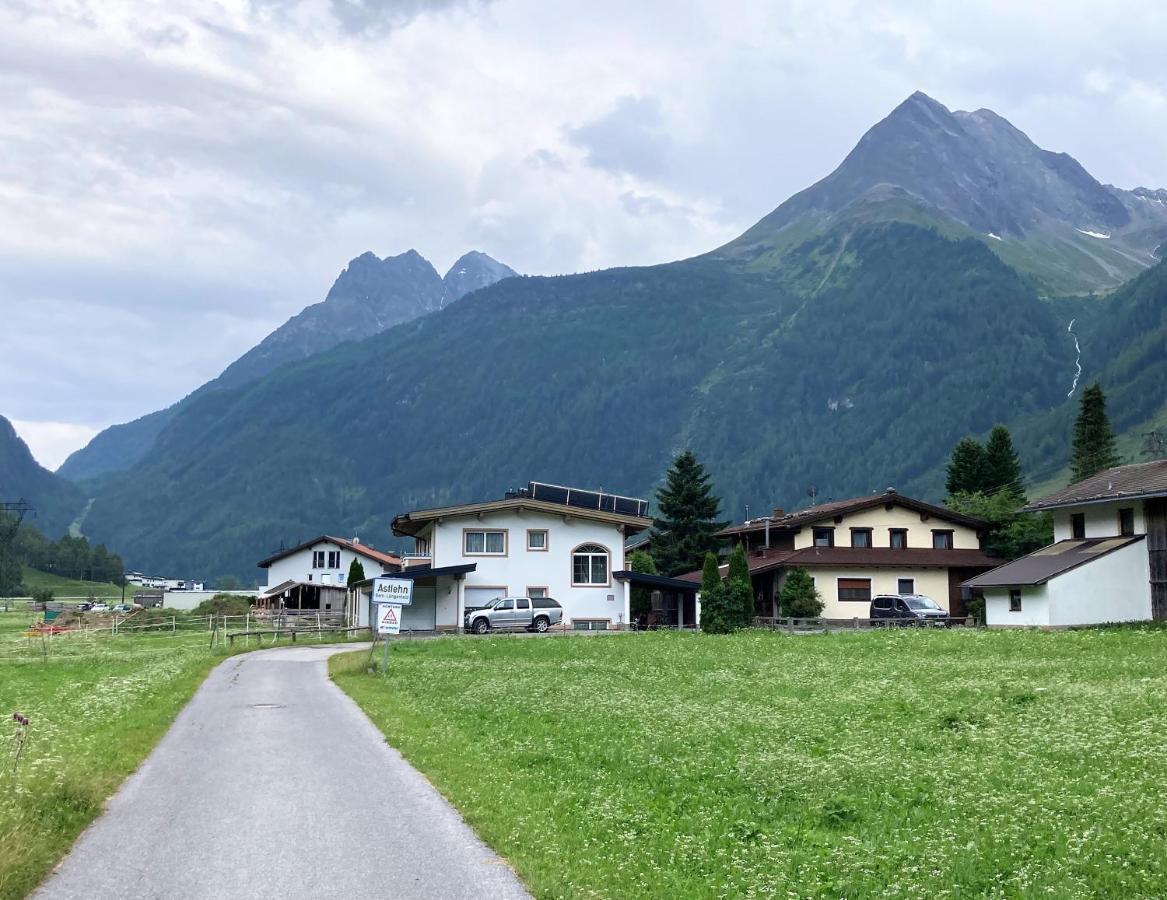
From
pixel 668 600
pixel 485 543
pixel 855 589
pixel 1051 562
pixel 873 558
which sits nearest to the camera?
pixel 1051 562

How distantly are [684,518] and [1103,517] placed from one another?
51533mm

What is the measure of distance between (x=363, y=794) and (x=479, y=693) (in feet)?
41.1

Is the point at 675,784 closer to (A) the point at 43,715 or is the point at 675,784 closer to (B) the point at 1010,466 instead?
(A) the point at 43,715

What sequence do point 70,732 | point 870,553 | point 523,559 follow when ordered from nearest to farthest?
point 70,732 → point 523,559 → point 870,553

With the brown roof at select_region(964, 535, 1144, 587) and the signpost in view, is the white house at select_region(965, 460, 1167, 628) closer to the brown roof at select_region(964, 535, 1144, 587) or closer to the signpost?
the brown roof at select_region(964, 535, 1144, 587)

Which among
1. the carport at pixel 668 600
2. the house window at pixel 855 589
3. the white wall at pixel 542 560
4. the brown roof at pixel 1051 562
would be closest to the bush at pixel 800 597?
the house window at pixel 855 589

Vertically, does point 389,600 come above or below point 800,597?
below

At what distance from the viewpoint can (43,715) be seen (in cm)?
2480

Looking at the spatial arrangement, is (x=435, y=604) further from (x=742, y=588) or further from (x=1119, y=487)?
(x=1119, y=487)

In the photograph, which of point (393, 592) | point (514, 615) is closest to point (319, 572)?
point (514, 615)

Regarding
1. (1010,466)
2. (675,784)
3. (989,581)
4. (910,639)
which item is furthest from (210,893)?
(1010,466)

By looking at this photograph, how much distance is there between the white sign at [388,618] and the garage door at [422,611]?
101ft

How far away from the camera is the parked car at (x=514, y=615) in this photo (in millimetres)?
62281

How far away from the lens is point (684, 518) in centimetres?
10244
